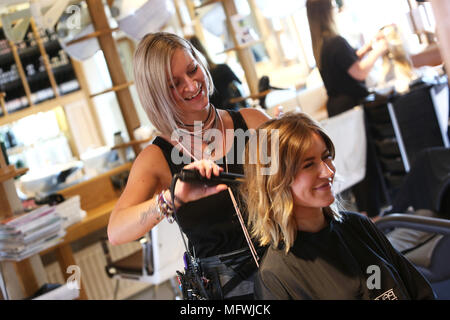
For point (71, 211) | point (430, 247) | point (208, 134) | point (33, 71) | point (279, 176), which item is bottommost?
point (430, 247)

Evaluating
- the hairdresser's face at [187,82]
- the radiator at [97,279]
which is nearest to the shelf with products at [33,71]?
the radiator at [97,279]

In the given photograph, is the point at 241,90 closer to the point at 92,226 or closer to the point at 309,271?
the point at 92,226

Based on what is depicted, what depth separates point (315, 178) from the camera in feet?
3.26

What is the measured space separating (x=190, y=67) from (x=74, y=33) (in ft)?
6.61

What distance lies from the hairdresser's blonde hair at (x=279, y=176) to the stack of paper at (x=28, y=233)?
1296 mm

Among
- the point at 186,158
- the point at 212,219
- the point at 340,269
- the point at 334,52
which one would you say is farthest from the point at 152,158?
the point at 334,52

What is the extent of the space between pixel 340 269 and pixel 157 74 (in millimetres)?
532

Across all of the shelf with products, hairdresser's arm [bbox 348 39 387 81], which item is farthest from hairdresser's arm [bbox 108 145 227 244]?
the shelf with products

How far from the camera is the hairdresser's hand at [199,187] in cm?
90

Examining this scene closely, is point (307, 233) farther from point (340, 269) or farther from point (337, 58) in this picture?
point (337, 58)

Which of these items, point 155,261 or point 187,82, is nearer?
point 187,82

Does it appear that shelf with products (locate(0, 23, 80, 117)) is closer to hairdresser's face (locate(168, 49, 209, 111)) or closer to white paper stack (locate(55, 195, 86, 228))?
white paper stack (locate(55, 195, 86, 228))
